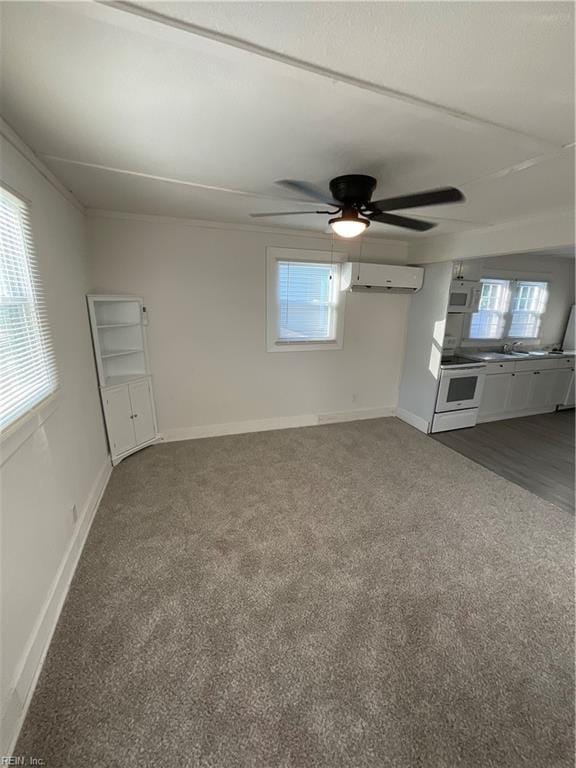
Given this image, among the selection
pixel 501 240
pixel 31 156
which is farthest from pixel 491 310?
pixel 31 156

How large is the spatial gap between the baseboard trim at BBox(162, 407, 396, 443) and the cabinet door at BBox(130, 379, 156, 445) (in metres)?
0.26

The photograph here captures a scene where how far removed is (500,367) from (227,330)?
12.5ft

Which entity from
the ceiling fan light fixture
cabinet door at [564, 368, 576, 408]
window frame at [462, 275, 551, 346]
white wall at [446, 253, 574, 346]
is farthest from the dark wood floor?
the ceiling fan light fixture

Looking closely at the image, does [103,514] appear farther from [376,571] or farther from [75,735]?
[376,571]

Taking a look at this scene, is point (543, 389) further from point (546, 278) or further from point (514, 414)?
point (546, 278)

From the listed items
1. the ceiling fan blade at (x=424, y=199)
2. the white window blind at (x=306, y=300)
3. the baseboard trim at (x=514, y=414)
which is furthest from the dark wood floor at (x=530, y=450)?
the ceiling fan blade at (x=424, y=199)

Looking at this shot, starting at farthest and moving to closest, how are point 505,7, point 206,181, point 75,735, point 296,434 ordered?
point 296,434, point 206,181, point 75,735, point 505,7

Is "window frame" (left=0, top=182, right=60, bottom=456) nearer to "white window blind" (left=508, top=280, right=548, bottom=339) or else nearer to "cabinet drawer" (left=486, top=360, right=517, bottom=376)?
"cabinet drawer" (left=486, top=360, right=517, bottom=376)

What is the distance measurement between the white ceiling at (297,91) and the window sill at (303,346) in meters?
2.04

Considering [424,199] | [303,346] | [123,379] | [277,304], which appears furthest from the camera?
[303,346]

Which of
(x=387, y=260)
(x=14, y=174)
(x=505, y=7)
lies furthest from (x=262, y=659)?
A: (x=387, y=260)

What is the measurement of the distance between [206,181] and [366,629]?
298 cm

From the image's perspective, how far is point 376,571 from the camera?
6.50 ft

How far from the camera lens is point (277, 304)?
3789 millimetres
